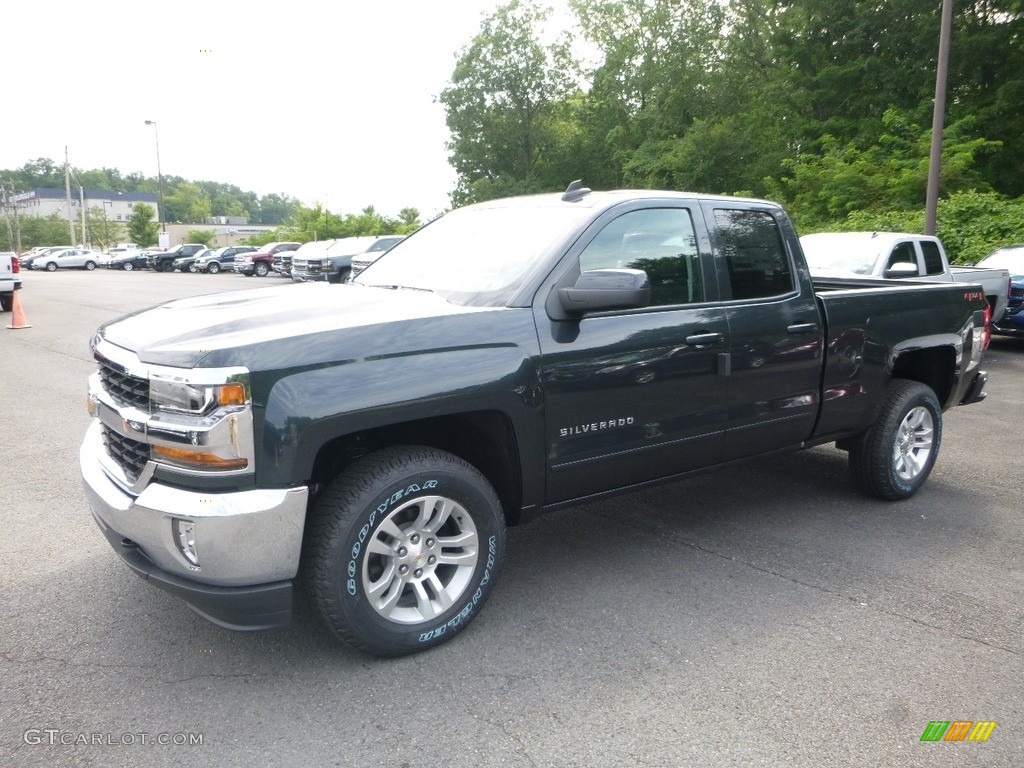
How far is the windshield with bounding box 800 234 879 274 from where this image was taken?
10594 mm

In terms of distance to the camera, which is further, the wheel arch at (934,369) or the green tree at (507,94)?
the green tree at (507,94)

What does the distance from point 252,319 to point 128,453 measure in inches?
27.9

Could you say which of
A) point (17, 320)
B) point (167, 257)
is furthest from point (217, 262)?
point (17, 320)

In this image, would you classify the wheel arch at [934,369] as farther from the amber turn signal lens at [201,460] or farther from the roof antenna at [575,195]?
the amber turn signal lens at [201,460]

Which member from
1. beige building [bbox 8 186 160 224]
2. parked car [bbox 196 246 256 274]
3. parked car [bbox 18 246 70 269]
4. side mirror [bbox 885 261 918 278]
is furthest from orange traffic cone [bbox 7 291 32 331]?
beige building [bbox 8 186 160 224]

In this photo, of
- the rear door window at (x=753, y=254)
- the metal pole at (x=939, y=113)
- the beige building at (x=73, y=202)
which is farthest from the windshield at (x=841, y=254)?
the beige building at (x=73, y=202)

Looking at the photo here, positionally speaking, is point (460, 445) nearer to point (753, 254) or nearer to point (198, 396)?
point (198, 396)

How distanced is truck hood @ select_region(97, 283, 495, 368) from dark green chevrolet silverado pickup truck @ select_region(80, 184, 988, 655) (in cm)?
2

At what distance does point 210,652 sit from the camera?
343 centimetres

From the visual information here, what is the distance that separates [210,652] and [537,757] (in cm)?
148

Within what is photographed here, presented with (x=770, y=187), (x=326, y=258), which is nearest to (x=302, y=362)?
(x=326, y=258)

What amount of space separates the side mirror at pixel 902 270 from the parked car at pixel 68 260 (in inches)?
2113

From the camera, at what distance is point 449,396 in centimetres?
333

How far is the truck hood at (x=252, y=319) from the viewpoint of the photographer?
3.04 m
